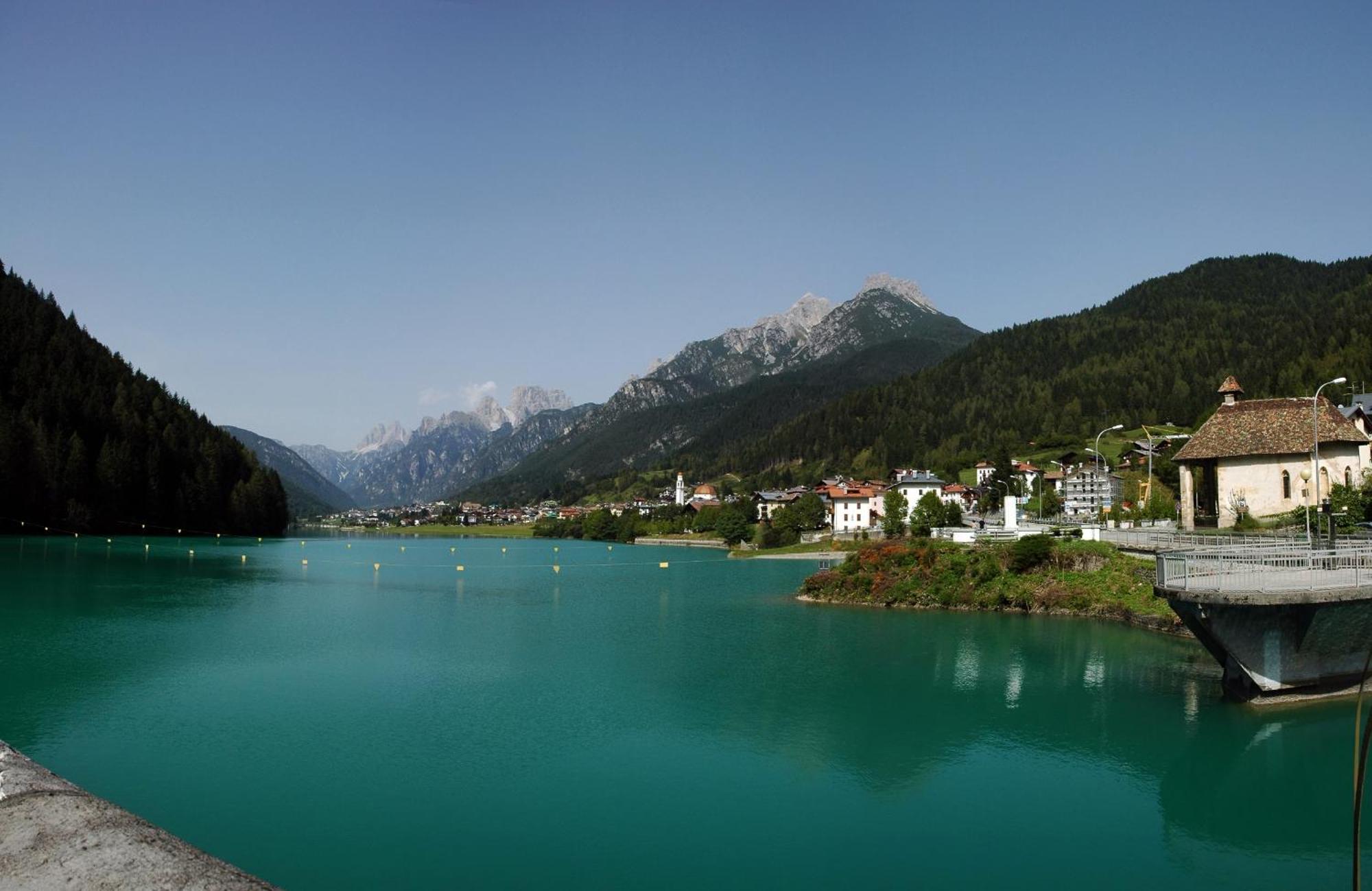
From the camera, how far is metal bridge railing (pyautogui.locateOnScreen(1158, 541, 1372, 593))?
2195cm

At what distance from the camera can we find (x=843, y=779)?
20.0 metres

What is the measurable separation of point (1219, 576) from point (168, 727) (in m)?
27.9

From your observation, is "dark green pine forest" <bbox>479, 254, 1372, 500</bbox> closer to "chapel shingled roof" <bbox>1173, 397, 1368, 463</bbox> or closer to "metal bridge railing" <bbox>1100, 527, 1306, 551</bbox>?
"chapel shingled roof" <bbox>1173, 397, 1368, 463</bbox>

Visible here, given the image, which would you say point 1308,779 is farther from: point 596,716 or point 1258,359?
point 1258,359

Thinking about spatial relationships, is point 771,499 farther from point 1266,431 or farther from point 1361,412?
point 1266,431

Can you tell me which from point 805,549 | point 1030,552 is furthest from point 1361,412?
point 805,549

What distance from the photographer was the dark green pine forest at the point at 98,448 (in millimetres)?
93000

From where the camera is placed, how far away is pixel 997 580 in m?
45.6

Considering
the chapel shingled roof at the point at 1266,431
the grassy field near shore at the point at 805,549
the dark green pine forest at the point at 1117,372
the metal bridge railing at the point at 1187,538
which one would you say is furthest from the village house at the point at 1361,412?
the grassy field near shore at the point at 805,549

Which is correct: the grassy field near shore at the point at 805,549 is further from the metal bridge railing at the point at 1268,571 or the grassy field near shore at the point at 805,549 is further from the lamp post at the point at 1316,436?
the metal bridge railing at the point at 1268,571

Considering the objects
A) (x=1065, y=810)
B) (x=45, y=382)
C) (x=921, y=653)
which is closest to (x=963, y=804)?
(x=1065, y=810)

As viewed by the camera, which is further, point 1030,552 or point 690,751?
point 1030,552

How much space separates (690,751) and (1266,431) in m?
37.4

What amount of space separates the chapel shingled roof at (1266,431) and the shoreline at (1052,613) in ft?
37.8
